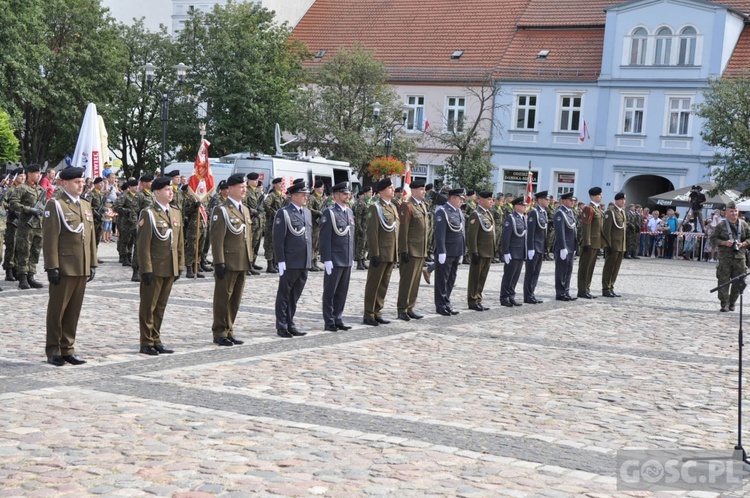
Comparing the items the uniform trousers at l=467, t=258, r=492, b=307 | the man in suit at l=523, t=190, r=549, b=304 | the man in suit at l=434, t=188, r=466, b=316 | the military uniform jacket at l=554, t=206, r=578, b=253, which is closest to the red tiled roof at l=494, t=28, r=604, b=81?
the military uniform jacket at l=554, t=206, r=578, b=253

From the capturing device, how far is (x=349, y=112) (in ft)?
143

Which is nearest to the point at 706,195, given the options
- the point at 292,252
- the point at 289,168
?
the point at 289,168

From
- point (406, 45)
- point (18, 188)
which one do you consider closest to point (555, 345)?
point (18, 188)

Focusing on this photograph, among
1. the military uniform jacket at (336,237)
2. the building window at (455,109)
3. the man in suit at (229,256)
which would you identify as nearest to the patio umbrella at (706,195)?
the building window at (455,109)

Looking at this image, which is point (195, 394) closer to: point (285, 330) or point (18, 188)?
point (285, 330)

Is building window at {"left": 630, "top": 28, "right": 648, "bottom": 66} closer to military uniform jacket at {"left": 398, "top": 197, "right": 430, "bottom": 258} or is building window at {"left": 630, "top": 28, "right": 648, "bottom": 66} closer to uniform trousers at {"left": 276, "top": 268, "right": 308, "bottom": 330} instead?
military uniform jacket at {"left": 398, "top": 197, "right": 430, "bottom": 258}

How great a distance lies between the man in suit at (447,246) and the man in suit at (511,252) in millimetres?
1750

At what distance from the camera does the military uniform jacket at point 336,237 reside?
1375 cm

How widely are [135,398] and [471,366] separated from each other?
149 inches

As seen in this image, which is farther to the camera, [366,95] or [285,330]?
[366,95]

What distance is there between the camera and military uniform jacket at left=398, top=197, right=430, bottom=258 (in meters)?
15.3

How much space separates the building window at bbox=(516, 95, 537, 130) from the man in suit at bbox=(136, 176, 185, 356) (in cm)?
4034

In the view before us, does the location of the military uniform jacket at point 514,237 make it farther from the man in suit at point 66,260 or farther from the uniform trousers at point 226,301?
the man in suit at point 66,260

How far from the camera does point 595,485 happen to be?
6.72 m
